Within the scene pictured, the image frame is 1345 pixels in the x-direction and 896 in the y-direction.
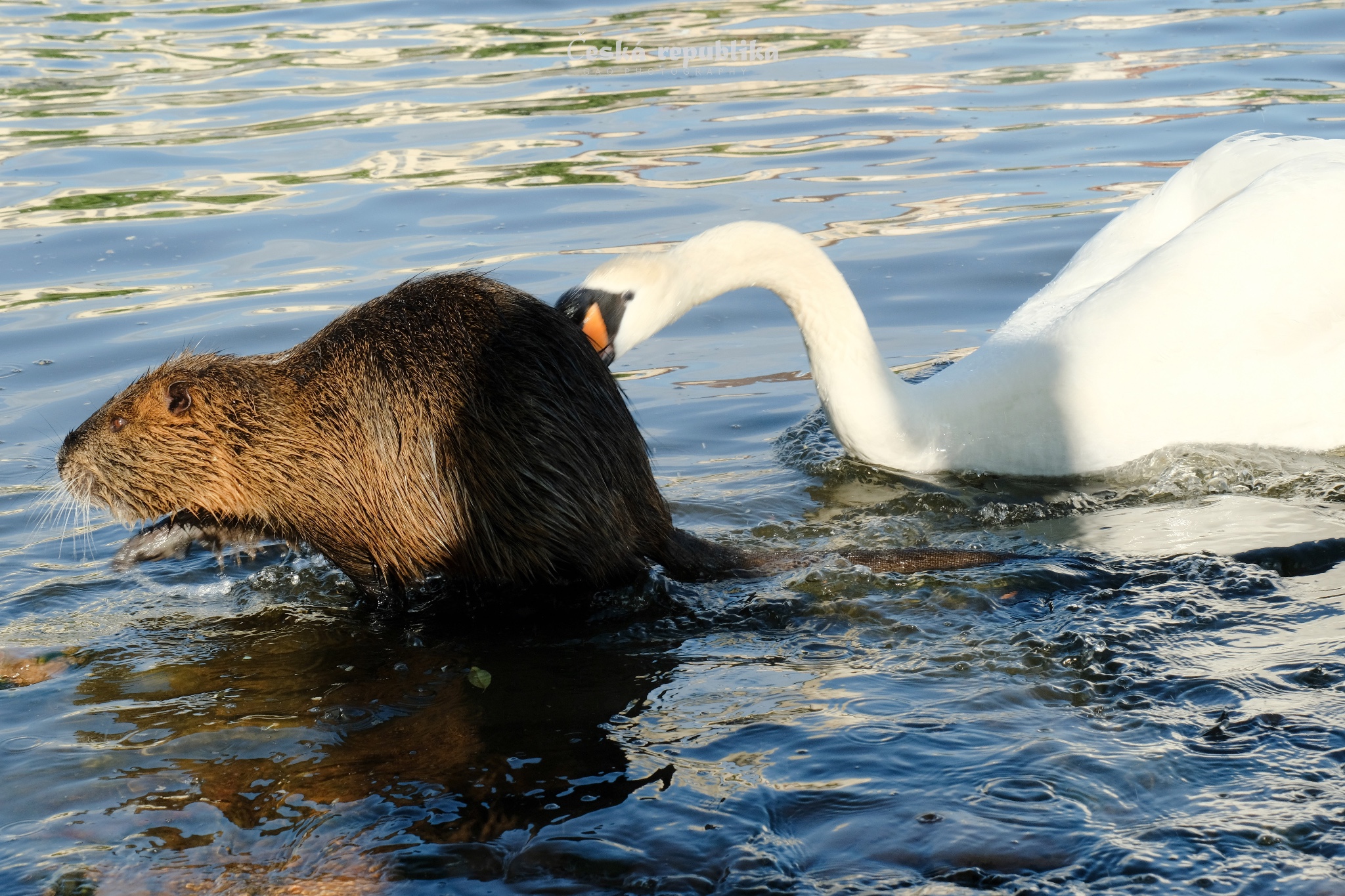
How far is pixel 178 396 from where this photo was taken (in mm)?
4699

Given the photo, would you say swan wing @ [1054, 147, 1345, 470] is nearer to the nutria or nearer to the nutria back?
the nutria

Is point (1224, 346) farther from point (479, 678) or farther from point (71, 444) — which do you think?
point (71, 444)

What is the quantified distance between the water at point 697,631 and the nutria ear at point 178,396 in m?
0.59

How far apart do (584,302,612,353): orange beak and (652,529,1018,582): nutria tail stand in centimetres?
85

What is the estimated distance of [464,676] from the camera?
13.5ft

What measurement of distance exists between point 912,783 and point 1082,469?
2.67 meters

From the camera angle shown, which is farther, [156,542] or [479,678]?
[156,542]

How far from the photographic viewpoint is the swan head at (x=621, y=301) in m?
5.29

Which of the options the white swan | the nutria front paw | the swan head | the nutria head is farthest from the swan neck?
the nutria front paw

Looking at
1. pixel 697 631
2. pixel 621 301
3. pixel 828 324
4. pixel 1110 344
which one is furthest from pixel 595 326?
pixel 1110 344

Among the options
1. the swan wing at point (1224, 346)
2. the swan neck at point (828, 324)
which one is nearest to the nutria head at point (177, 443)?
the swan neck at point (828, 324)

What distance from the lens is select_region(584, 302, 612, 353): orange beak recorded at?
207 inches

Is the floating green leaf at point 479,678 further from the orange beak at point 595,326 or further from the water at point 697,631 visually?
the orange beak at point 595,326

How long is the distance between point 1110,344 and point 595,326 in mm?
1945
